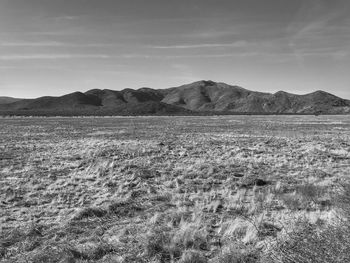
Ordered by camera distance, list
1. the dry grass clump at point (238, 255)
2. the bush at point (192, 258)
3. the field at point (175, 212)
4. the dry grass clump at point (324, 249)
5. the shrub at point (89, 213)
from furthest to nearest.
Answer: the shrub at point (89, 213) → the field at point (175, 212) → the bush at point (192, 258) → the dry grass clump at point (238, 255) → the dry grass clump at point (324, 249)

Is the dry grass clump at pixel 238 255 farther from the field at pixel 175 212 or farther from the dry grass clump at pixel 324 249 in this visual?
the dry grass clump at pixel 324 249

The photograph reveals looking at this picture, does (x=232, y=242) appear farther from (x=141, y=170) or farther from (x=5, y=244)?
(x=141, y=170)

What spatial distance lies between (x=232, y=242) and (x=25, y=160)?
1556cm

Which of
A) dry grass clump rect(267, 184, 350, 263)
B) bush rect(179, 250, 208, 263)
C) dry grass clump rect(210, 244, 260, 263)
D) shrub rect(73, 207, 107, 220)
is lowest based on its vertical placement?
shrub rect(73, 207, 107, 220)

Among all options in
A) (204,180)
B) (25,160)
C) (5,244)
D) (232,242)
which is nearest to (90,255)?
(5,244)

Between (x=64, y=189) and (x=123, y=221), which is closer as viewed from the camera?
(x=123, y=221)

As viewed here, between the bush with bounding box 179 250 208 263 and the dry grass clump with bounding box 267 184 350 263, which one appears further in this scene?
the bush with bounding box 179 250 208 263

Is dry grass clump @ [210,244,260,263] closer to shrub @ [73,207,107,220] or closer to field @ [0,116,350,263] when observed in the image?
field @ [0,116,350,263]

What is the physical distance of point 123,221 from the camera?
7844mm

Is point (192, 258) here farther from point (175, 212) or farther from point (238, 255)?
point (175, 212)

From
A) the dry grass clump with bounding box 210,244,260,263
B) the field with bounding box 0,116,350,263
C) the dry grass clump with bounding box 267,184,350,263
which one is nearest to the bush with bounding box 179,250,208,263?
the field with bounding box 0,116,350,263

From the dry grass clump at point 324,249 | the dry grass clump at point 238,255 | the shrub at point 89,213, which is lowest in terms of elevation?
the shrub at point 89,213

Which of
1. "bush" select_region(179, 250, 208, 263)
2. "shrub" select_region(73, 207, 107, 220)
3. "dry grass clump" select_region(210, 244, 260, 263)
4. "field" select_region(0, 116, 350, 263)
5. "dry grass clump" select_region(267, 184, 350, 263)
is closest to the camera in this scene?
"dry grass clump" select_region(267, 184, 350, 263)

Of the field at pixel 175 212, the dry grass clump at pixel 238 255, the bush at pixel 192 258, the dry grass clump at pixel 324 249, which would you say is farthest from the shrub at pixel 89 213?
the dry grass clump at pixel 324 249
